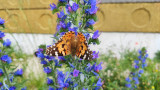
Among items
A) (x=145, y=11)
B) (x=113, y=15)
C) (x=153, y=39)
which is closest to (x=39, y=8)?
(x=113, y=15)

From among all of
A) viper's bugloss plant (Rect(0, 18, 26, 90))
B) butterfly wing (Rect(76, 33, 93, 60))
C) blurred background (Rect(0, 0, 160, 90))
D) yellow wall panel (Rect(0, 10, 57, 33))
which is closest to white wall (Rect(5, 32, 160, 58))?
blurred background (Rect(0, 0, 160, 90))

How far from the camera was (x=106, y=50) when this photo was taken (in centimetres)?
358

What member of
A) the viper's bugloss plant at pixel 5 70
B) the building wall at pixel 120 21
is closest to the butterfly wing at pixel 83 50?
the viper's bugloss plant at pixel 5 70

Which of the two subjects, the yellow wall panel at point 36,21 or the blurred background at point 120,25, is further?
the yellow wall panel at point 36,21

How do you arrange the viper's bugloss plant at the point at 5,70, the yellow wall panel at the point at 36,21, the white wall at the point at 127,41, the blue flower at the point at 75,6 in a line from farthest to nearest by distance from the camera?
1. the yellow wall panel at the point at 36,21
2. the white wall at the point at 127,41
3. the viper's bugloss plant at the point at 5,70
4. the blue flower at the point at 75,6

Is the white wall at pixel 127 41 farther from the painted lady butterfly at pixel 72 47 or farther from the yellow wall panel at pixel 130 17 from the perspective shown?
the painted lady butterfly at pixel 72 47

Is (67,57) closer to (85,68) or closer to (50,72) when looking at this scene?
(85,68)

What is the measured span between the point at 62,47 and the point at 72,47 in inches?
2.9

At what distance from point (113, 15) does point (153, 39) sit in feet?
3.34

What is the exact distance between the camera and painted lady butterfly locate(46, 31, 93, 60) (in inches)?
43.6

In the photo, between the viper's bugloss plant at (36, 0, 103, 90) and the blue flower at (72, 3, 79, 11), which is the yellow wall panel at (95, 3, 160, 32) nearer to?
the viper's bugloss plant at (36, 0, 103, 90)

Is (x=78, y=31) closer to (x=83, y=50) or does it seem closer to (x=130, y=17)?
(x=83, y=50)

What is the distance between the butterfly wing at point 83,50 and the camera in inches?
43.2

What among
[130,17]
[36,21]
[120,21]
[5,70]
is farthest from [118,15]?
[5,70]
